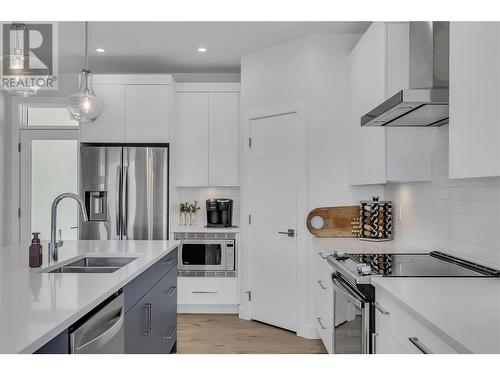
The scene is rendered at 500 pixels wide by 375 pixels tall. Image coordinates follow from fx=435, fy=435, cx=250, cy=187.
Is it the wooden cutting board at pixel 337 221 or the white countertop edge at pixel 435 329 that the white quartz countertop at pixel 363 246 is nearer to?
the wooden cutting board at pixel 337 221

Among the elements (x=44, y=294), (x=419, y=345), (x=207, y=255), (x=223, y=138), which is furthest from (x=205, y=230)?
(x=419, y=345)

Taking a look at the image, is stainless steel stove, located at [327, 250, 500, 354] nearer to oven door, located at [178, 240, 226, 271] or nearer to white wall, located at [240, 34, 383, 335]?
white wall, located at [240, 34, 383, 335]

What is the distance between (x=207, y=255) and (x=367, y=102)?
7.70ft

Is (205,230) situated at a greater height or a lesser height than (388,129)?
lesser

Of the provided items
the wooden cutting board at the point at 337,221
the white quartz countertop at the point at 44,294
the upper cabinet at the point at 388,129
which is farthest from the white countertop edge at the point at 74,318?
the wooden cutting board at the point at 337,221

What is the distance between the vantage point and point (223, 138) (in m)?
4.79

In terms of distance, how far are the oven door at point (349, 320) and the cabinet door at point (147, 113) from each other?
267 cm

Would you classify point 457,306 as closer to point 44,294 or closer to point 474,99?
point 474,99

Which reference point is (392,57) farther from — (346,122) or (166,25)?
(166,25)

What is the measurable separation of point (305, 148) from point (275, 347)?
172 cm

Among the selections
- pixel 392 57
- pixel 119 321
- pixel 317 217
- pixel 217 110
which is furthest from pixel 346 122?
pixel 119 321

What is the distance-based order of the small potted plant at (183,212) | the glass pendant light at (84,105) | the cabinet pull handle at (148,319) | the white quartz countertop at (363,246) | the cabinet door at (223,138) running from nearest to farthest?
the cabinet pull handle at (148,319), the white quartz countertop at (363,246), the glass pendant light at (84,105), the cabinet door at (223,138), the small potted plant at (183,212)

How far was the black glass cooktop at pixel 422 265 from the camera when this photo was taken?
2.10 m

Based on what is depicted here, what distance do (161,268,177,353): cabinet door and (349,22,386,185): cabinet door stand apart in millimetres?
1600
